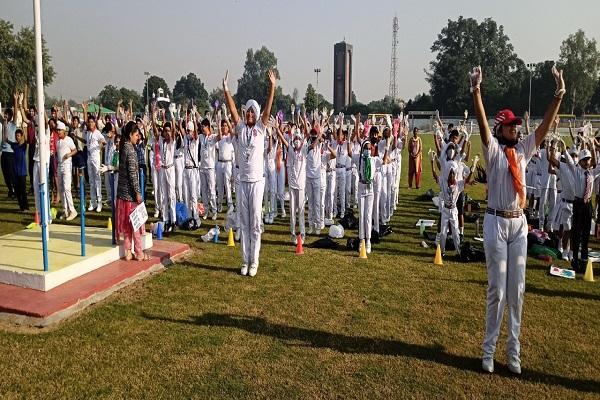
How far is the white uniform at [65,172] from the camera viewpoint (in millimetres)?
12875

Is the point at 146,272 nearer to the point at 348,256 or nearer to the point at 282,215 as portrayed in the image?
the point at 348,256

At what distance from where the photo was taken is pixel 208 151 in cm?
1345

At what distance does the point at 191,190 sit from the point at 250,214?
16.1ft

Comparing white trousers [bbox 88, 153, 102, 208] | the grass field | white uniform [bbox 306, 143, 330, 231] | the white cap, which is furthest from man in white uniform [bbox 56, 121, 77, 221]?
the white cap

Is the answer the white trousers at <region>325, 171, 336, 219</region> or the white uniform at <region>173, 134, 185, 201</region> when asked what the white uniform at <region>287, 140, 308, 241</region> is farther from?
the white uniform at <region>173, 134, 185, 201</region>

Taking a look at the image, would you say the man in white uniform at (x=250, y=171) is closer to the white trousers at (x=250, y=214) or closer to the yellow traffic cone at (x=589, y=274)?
the white trousers at (x=250, y=214)

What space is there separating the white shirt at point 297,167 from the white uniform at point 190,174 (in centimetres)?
299

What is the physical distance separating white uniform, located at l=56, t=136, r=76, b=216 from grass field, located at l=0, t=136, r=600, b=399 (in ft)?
18.2

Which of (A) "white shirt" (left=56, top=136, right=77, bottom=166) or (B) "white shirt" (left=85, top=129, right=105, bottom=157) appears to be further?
(B) "white shirt" (left=85, top=129, right=105, bottom=157)

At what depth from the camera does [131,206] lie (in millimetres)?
8617

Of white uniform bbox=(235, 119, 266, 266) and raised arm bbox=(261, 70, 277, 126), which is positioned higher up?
raised arm bbox=(261, 70, 277, 126)

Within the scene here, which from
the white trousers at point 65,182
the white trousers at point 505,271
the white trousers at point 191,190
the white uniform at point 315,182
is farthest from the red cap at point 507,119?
the white trousers at point 65,182

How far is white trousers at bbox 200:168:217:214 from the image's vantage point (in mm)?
13492

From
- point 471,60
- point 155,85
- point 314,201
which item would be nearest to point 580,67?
point 471,60
